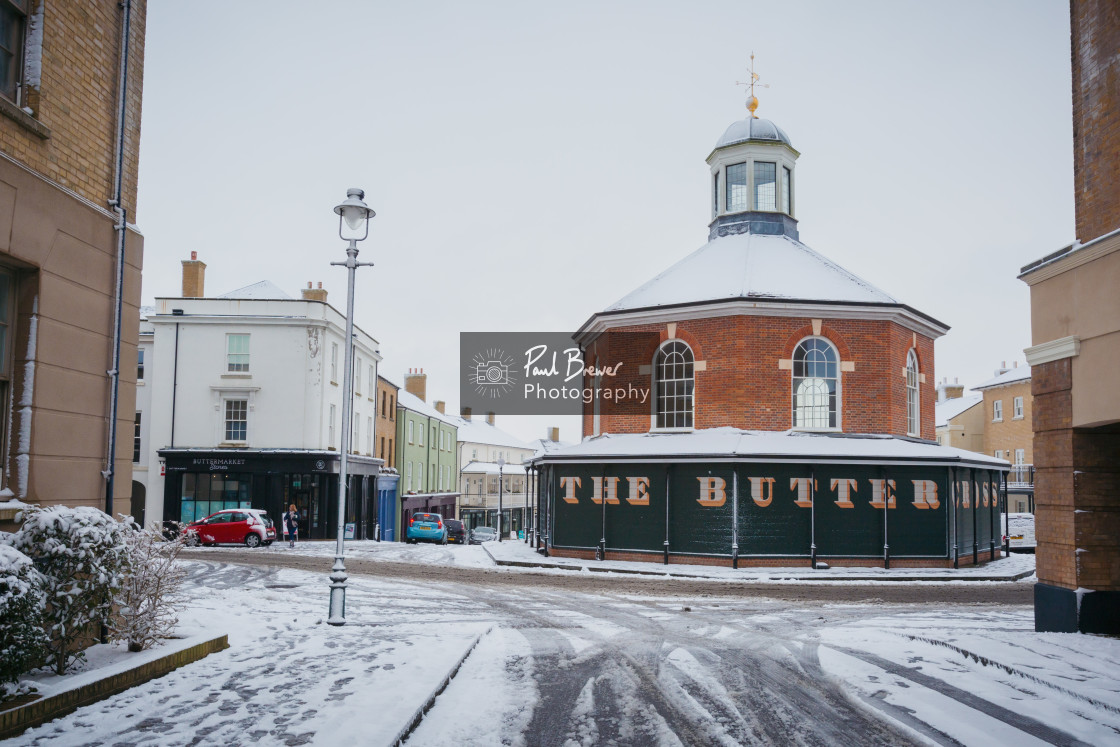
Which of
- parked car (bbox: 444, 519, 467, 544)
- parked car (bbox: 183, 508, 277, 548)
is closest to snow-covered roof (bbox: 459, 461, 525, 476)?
parked car (bbox: 444, 519, 467, 544)

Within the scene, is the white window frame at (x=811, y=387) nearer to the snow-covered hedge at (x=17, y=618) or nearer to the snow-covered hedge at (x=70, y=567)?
the snow-covered hedge at (x=70, y=567)

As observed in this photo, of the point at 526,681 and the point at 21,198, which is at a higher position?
the point at 21,198

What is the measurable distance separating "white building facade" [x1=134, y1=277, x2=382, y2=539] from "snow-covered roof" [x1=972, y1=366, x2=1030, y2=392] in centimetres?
4253

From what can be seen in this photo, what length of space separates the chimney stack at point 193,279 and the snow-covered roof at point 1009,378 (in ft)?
154

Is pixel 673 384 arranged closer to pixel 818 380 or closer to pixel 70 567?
pixel 818 380

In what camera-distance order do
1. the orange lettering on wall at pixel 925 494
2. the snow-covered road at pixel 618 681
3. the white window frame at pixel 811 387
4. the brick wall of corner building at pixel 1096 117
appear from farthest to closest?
the white window frame at pixel 811 387
the orange lettering on wall at pixel 925 494
the brick wall of corner building at pixel 1096 117
the snow-covered road at pixel 618 681

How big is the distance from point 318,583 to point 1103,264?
14.9 m

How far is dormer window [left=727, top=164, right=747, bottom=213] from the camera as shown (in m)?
29.6

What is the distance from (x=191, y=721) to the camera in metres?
6.65

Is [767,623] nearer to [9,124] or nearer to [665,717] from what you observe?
Result: [665,717]

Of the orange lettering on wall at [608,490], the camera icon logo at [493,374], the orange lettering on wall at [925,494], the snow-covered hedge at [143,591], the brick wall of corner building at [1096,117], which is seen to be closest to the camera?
the snow-covered hedge at [143,591]

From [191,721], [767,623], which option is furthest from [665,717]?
[767,623]

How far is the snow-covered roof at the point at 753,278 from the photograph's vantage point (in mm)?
24828

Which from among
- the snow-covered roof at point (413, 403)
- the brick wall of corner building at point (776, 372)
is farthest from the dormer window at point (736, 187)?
the snow-covered roof at point (413, 403)
